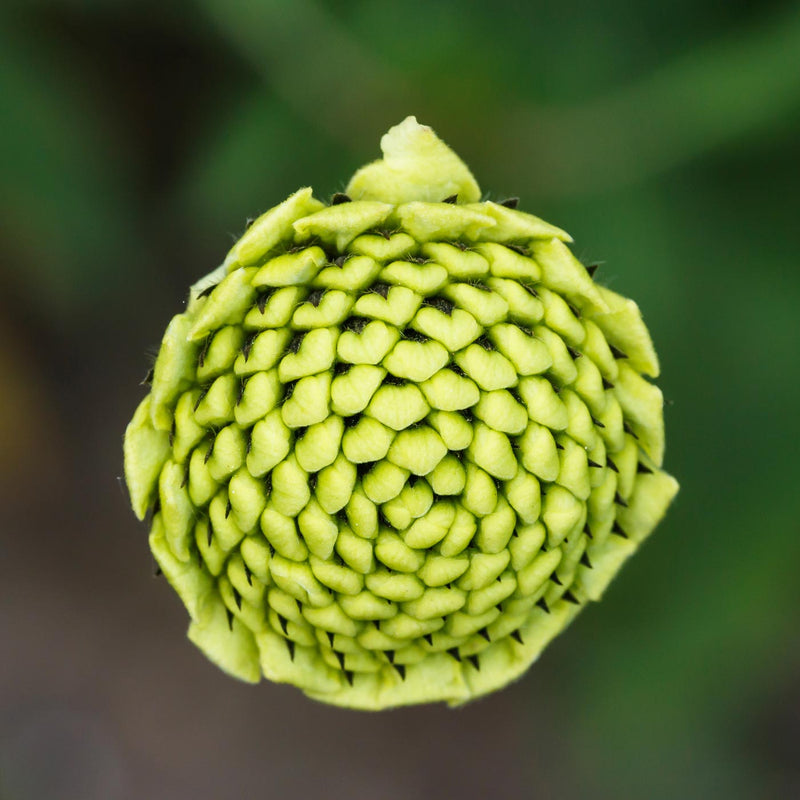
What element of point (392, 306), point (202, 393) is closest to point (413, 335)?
point (392, 306)

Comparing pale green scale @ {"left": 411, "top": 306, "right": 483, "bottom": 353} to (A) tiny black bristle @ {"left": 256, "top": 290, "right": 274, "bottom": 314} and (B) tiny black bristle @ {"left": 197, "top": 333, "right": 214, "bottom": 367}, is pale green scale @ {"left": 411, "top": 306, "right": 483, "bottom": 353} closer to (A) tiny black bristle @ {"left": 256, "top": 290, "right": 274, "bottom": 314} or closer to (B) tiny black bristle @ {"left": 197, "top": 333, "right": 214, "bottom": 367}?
(A) tiny black bristle @ {"left": 256, "top": 290, "right": 274, "bottom": 314}

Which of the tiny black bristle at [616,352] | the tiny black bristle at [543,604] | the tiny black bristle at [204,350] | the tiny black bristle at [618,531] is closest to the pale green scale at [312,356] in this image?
the tiny black bristle at [204,350]

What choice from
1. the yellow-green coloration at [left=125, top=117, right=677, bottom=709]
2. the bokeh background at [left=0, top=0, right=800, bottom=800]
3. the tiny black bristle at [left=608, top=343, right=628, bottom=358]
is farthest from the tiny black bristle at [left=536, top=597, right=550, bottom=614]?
the bokeh background at [left=0, top=0, right=800, bottom=800]

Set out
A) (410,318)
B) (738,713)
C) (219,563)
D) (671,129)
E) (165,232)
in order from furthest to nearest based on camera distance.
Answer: (738,713), (165,232), (671,129), (219,563), (410,318)

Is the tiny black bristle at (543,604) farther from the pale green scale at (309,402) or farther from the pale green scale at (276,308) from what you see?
the pale green scale at (276,308)

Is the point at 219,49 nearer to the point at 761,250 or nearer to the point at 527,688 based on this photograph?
the point at 761,250

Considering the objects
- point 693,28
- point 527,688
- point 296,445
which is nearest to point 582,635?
point 527,688
